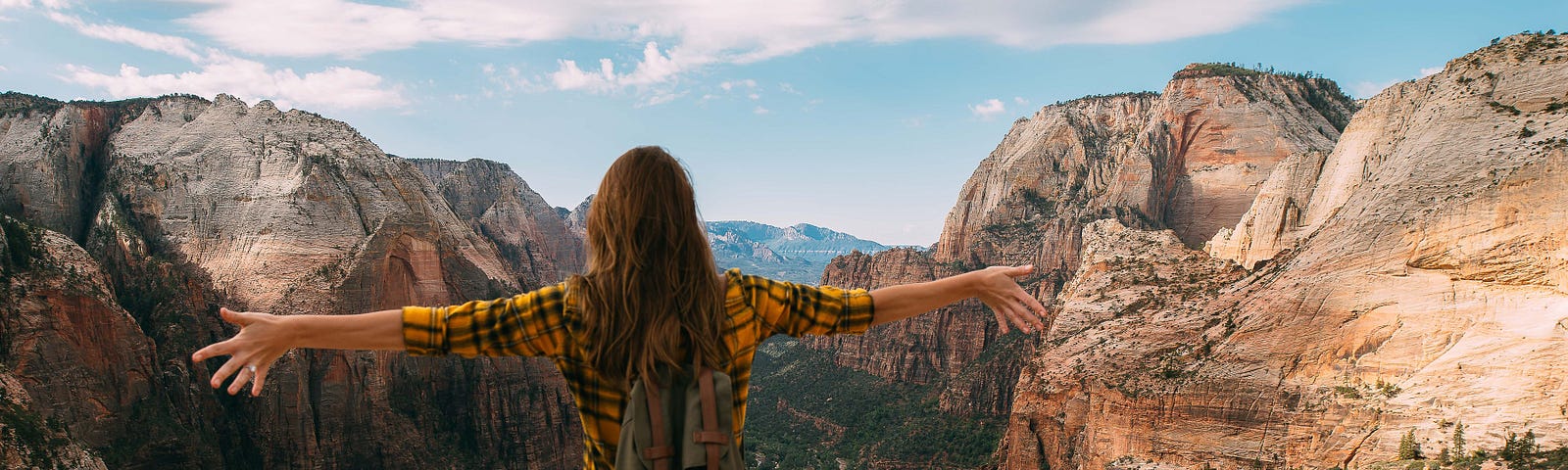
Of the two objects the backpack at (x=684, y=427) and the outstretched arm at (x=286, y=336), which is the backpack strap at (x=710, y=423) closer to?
the backpack at (x=684, y=427)

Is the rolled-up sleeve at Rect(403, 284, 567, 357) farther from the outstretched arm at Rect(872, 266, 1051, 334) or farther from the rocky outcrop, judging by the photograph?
the rocky outcrop

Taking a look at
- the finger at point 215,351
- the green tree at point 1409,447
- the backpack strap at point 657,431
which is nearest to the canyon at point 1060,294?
the green tree at point 1409,447

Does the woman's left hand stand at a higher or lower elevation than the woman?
higher

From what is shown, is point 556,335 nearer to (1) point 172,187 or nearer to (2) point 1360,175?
(2) point 1360,175

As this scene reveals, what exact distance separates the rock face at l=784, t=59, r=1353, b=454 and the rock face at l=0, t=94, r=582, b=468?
3394 cm

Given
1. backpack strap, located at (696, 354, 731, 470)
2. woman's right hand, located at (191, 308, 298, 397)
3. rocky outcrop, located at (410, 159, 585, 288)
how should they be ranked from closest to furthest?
backpack strap, located at (696, 354, 731, 470) → woman's right hand, located at (191, 308, 298, 397) → rocky outcrop, located at (410, 159, 585, 288)

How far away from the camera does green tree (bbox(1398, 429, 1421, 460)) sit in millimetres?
19891

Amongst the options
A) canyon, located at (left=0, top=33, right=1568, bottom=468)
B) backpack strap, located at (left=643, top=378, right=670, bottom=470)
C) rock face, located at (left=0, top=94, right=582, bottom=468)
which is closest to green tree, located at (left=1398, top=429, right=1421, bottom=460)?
canyon, located at (left=0, top=33, right=1568, bottom=468)

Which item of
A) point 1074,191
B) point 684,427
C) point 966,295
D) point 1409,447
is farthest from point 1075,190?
point 684,427

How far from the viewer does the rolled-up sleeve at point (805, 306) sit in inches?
150

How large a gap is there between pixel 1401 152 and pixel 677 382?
2894 cm

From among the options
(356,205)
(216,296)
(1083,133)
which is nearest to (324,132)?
(356,205)

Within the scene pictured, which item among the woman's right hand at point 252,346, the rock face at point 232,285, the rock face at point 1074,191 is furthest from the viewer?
the rock face at point 1074,191

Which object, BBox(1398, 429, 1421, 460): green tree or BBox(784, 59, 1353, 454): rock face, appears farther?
BBox(784, 59, 1353, 454): rock face
